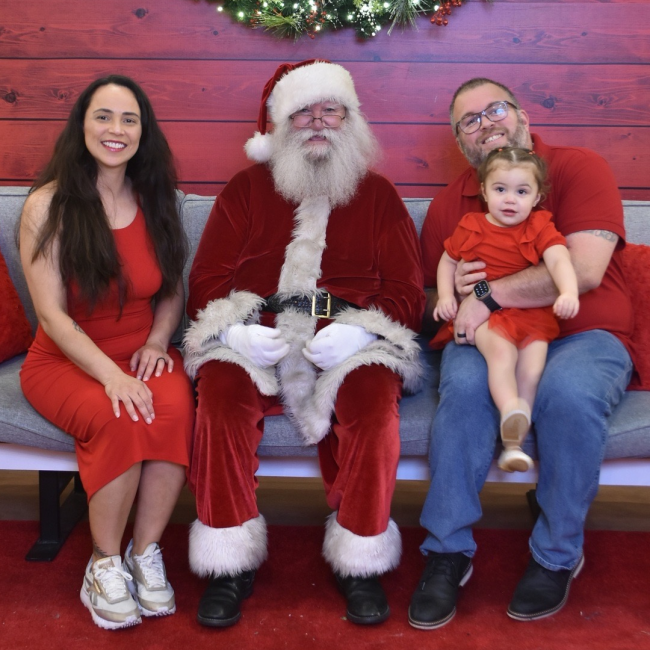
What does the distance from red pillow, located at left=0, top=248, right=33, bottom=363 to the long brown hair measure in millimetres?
468

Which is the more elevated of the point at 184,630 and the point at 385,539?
the point at 385,539

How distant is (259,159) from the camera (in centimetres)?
245

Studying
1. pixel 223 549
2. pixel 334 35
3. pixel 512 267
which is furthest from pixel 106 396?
pixel 334 35

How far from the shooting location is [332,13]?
9.02 ft

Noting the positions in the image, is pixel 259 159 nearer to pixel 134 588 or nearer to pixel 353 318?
pixel 353 318

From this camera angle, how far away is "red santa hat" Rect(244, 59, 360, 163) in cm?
234

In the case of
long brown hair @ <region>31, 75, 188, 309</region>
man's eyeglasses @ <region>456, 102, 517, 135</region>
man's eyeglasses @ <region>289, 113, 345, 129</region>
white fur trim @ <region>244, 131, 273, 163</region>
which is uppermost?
man's eyeglasses @ <region>456, 102, 517, 135</region>

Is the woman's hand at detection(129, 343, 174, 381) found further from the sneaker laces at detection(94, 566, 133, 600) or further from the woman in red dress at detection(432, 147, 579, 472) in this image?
the woman in red dress at detection(432, 147, 579, 472)

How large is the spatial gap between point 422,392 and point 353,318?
0.31 meters

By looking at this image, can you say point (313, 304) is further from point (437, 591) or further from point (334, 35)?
point (334, 35)

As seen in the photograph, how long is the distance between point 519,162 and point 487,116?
0.40m

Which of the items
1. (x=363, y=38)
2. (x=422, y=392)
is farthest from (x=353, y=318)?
(x=363, y=38)

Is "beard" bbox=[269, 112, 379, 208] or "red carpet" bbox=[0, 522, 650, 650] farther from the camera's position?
"beard" bbox=[269, 112, 379, 208]

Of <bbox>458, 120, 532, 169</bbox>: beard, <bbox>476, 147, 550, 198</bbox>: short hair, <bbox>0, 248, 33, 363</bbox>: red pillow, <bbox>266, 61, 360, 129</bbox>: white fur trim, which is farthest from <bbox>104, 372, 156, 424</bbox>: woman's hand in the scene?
<bbox>458, 120, 532, 169</bbox>: beard
